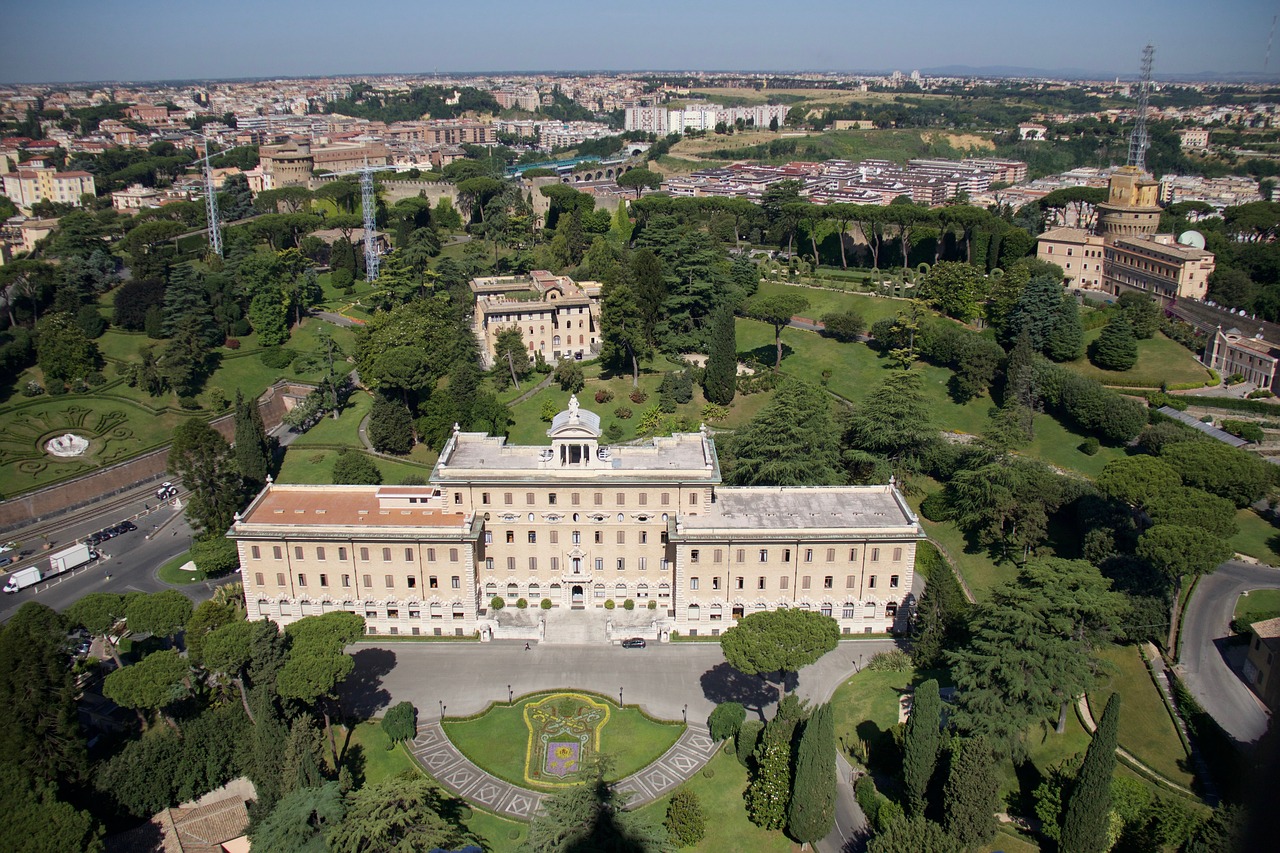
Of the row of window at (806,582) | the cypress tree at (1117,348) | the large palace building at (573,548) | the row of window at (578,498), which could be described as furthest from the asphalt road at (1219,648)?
the row of window at (578,498)

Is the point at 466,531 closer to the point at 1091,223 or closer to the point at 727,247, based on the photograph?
the point at 727,247

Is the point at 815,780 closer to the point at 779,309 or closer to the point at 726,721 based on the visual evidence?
the point at 726,721

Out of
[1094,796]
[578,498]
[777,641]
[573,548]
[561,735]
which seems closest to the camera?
[1094,796]

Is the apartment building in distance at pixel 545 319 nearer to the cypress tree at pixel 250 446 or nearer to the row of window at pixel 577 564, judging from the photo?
the cypress tree at pixel 250 446

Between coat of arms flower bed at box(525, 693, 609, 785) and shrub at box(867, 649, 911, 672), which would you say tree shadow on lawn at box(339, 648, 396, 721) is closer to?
coat of arms flower bed at box(525, 693, 609, 785)

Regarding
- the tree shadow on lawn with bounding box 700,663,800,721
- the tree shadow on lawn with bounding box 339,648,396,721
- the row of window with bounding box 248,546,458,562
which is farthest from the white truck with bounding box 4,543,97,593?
the tree shadow on lawn with bounding box 700,663,800,721

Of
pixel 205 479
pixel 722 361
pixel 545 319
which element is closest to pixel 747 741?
pixel 722 361
